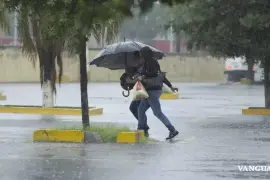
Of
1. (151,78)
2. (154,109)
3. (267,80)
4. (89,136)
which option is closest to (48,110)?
(267,80)

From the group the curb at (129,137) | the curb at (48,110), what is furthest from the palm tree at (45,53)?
the curb at (129,137)

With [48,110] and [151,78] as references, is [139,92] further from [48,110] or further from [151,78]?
[48,110]

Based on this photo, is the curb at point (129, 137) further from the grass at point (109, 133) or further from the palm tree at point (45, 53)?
the palm tree at point (45, 53)

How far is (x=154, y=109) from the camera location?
14914mm

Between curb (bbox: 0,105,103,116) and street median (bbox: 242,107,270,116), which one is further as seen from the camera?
street median (bbox: 242,107,270,116)

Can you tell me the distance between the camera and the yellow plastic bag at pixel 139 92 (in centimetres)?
1453

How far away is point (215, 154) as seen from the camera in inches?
487

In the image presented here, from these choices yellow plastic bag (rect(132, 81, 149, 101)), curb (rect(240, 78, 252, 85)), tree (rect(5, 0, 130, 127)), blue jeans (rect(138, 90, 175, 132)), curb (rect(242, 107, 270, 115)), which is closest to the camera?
tree (rect(5, 0, 130, 127))

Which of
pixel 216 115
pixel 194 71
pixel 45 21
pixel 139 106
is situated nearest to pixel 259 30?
pixel 216 115

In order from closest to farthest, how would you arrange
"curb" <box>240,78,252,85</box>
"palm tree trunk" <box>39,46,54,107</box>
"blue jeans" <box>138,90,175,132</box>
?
"blue jeans" <box>138,90,175,132</box> → "palm tree trunk" <box>39,46,54,107</box> → "curb" <box>240,78,252,85</box>

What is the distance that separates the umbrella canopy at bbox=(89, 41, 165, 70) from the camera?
55.2 ft

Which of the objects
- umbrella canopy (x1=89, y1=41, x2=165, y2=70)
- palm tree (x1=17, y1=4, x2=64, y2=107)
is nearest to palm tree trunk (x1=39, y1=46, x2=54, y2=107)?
palm tree (x1=17, y1=4, x2=64, y2=107)

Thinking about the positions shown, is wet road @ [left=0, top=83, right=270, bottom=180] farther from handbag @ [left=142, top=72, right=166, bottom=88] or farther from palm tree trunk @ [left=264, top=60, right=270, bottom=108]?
palm tree trunk @ [left=264, top=60, right=270, bottom=108]

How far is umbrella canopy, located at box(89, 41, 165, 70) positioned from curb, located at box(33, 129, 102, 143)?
9.00ft
